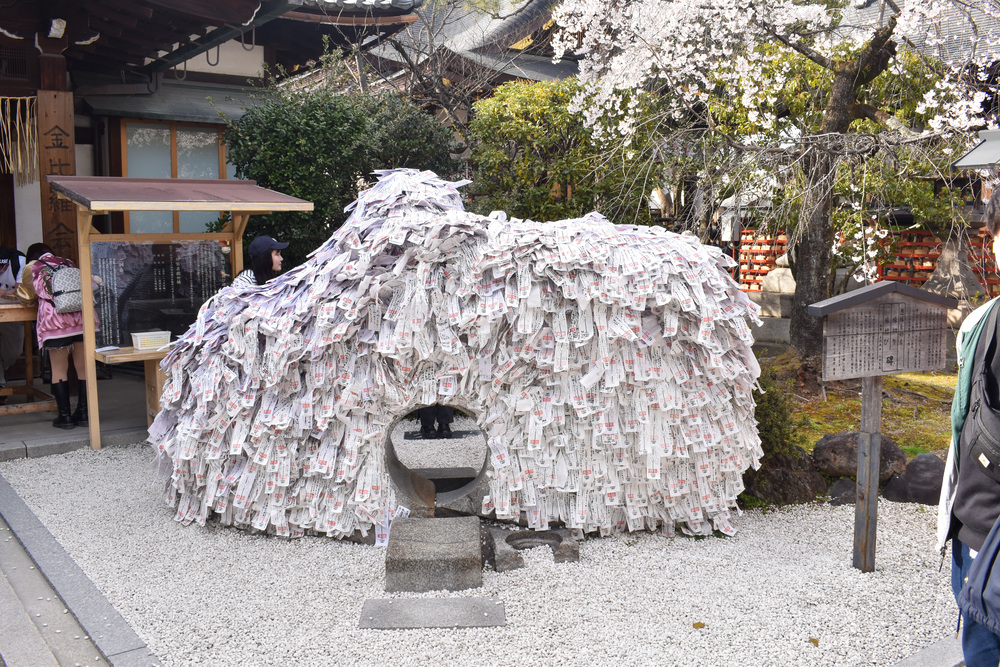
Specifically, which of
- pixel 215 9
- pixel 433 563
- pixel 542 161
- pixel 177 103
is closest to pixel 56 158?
pixel 177 103

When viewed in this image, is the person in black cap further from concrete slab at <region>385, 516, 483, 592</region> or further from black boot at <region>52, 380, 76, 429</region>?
black boot at <region>52, 380, 76, 429</region>

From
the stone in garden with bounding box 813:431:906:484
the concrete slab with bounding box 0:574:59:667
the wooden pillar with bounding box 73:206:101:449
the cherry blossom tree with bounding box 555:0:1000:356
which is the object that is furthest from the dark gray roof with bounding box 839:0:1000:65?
the concrete slab with bounding box 0:574:59:667

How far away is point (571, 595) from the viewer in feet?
15.2

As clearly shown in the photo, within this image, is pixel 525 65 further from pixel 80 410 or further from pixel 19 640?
pixel 19 640

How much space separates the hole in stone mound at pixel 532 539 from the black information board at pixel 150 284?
15.3 ft

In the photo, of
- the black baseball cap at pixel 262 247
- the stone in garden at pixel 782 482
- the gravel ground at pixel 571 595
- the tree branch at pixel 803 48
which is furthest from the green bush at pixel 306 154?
the stone in garden at pixel 782 482

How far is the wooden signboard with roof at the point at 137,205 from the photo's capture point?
6.94 m

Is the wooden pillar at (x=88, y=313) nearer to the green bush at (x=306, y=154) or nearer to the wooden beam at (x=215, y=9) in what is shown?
the green bush at (x=306, y=154)

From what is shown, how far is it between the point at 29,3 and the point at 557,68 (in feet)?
34.9

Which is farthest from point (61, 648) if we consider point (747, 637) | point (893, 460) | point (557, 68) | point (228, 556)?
point (557, 68)

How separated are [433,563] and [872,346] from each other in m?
3.04

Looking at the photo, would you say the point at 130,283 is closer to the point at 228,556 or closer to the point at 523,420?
the point at 228,556

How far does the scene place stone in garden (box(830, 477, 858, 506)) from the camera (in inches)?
247

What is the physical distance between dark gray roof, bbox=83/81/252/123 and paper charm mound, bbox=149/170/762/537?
20.9ft
